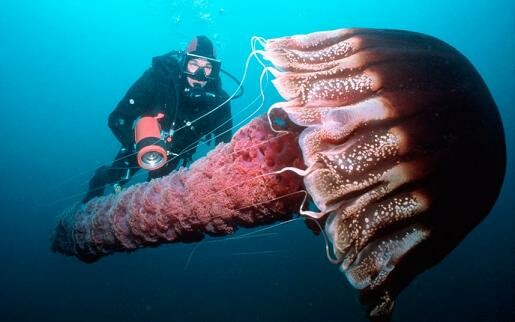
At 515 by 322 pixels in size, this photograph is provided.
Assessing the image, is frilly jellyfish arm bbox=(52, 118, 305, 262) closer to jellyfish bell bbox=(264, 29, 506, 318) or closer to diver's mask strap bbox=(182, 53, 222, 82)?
jellyfish bell bbox=(264, 29, 506, 318)

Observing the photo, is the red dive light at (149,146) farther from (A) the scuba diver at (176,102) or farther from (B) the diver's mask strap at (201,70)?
(B) the diver's mask strap at (201,70)

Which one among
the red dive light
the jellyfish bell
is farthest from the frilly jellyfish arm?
the red dive light

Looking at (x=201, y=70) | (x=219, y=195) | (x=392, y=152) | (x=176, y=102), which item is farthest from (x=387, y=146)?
(x=201, y=70)

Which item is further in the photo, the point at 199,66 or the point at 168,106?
the point at 199,66

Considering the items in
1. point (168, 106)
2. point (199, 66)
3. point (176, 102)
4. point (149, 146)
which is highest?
point (199, 66)

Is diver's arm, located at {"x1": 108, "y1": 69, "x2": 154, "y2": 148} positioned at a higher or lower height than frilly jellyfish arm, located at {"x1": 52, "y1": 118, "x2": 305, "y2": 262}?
higher

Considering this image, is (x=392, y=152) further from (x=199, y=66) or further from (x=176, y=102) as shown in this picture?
(x=199, y=66)

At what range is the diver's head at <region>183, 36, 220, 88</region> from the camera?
642 cm

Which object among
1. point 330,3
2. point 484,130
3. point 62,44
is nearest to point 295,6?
point 330,3

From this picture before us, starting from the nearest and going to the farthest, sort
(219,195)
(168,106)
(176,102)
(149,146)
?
1. (219,195)
2. (149,146)
3. (176,102)
4. (168,106)

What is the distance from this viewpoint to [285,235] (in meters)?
32.2

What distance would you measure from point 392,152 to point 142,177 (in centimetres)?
2132

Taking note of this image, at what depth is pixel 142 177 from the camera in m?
21.4

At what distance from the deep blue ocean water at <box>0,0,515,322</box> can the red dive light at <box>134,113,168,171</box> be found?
5.93 ft
